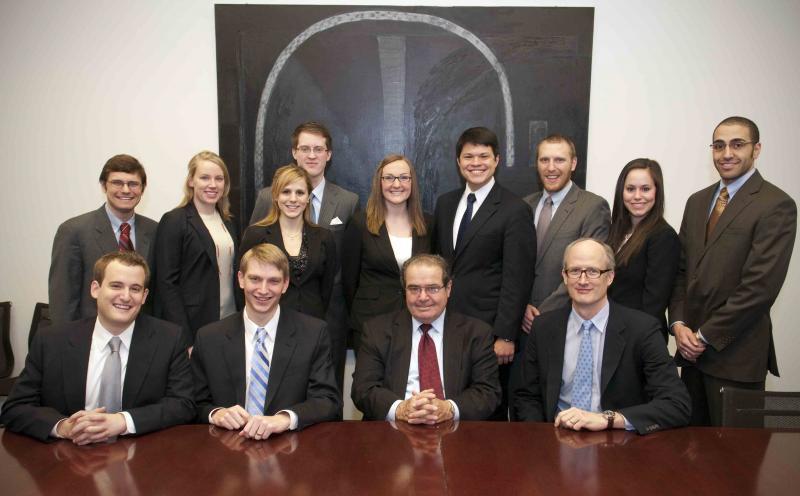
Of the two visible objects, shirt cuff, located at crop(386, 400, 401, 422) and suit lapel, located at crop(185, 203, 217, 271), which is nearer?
shirt cuff, located at crop(386, 400, 401, 422)

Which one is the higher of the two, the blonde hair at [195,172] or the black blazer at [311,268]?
the blonde hair at [195,172]

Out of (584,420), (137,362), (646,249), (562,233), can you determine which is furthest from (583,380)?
(137,362)

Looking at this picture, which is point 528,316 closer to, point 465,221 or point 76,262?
point 465,221

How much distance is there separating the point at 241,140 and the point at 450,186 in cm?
135

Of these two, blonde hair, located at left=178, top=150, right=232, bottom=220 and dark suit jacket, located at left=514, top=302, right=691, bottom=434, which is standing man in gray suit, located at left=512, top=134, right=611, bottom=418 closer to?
dark suit jacket, located at left=514, top=302, right=691, bottom=434

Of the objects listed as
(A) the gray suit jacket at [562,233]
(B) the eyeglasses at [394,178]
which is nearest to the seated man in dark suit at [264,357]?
(B) the eyeglasses at [394,178]

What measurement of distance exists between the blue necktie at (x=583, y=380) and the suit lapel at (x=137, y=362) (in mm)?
1571

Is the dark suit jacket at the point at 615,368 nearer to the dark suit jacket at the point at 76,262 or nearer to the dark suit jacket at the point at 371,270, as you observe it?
the dark suit jacket at the point at 371,270

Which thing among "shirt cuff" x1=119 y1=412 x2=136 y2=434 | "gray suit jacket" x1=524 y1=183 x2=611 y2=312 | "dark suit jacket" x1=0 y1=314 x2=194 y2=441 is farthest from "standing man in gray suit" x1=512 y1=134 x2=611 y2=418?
"shirt cuff" x1=119 y1=412 x2=136 y2=434

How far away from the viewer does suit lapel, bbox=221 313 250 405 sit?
2459 mm

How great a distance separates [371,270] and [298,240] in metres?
0.39

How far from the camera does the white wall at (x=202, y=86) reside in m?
4.16

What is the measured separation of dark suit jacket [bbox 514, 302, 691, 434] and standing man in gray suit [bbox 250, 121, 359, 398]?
1228mm

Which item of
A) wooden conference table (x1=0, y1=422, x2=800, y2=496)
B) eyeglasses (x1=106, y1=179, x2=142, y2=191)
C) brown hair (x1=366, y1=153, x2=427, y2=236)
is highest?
eyeglasses (x1=106, y1=179, x2=142, y2=191)
